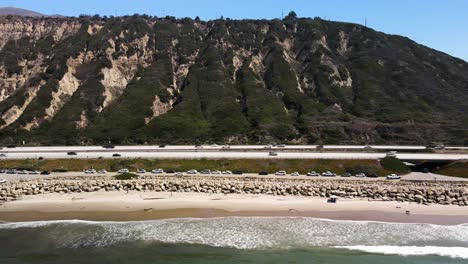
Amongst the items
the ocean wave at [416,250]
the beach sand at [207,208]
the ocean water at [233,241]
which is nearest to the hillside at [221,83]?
the beach sand at [207,208]

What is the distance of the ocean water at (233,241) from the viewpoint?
2483 cm

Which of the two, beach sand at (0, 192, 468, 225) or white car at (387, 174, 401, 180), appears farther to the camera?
white car at (387, 174, 401, 180)

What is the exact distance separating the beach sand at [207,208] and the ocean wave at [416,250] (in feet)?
21.0

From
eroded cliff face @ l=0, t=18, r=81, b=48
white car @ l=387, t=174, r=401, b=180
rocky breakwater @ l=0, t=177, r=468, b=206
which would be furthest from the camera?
eroded cliff face @ l=0, t=18, r=81, b=48

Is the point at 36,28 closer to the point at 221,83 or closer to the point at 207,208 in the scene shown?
the point at 221,83

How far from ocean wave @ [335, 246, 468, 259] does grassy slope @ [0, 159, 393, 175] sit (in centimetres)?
3053

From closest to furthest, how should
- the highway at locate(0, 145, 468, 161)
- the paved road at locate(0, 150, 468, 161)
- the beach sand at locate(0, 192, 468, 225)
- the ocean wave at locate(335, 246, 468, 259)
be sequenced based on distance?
1. the ocean wave at locate(335, 246, 468, 259)
2. the beach sand at locate(0, 192, 468, 225)
3. the paved road at locate(0, 150, 468, 161)
4. the highway at locate(0, 145, 468, 161)

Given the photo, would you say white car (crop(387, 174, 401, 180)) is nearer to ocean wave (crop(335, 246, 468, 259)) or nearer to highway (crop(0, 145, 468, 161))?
highway (crop(0, 145, 468, 161))

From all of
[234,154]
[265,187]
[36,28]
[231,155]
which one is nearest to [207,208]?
[265,187]

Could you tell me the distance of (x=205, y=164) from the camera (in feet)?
197

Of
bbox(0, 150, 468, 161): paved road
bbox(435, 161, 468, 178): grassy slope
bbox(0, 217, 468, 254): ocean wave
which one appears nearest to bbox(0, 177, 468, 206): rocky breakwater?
bbox(435, 161, 468, 178): grassy slope

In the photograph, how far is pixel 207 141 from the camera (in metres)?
90.3

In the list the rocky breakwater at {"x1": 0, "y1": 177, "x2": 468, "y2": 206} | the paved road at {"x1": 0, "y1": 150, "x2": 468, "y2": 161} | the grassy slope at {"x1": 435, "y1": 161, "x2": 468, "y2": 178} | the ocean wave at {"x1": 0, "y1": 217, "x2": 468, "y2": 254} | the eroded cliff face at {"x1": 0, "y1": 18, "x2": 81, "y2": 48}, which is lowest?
the ocean wave at {"x1": 0, "y1": 217, "x2": 468, "y2": 254}

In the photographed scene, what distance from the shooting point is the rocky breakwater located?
4125 cm
